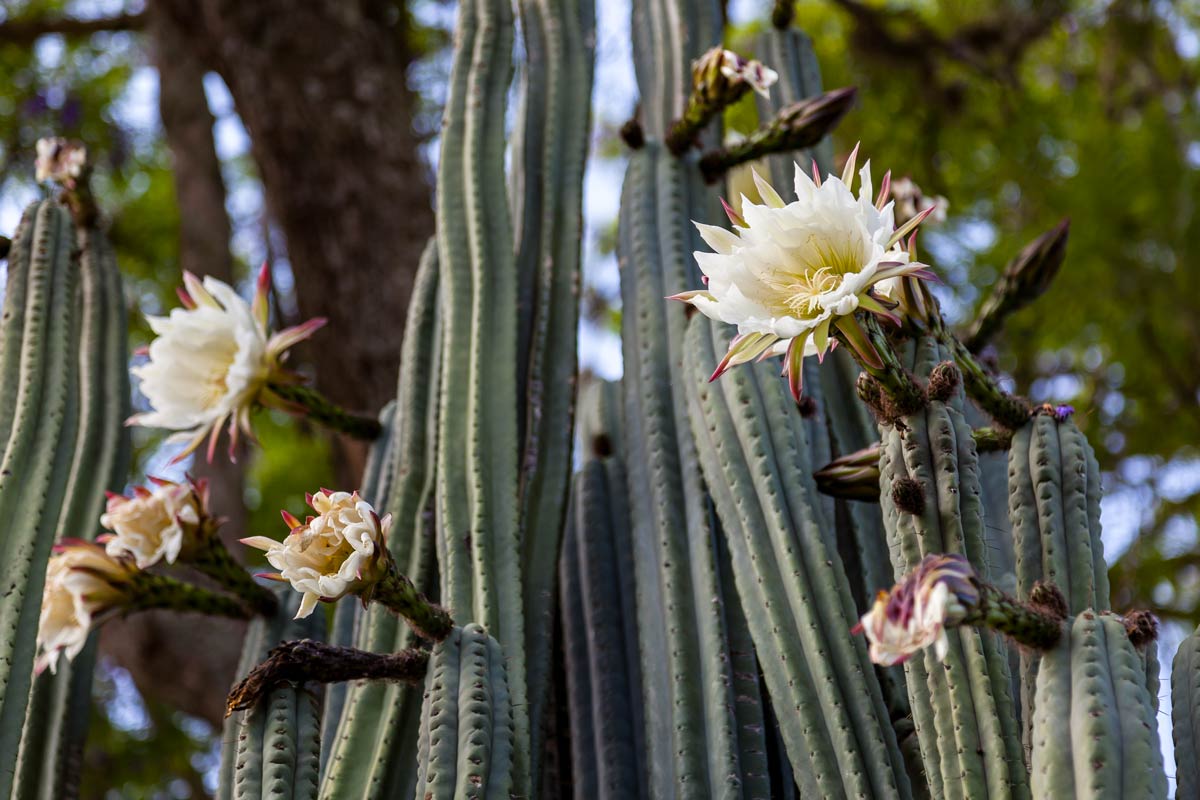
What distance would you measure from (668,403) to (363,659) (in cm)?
57

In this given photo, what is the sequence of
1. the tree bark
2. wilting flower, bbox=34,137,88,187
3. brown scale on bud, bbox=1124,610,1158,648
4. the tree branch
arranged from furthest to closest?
the tree branch < the tree bark < wilting flower, bbox=34,137,88,187 < brown scale on bud, bbox=1124,610,1158,648

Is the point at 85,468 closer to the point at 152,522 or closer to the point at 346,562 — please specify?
the point at 152,522

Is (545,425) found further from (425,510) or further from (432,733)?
(432,733)

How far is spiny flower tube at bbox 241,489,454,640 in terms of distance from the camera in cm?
130

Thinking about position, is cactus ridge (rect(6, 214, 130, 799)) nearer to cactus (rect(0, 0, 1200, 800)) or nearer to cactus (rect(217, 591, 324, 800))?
cactus (rect(0, 0, 1200, 800))

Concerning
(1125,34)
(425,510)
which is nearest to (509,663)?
(425,510)

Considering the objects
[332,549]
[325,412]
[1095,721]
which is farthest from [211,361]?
[1095,721]

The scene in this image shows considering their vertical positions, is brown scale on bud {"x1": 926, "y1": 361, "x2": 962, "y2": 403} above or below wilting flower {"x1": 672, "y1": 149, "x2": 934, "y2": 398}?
below

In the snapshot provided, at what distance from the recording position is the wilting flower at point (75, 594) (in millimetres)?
1575

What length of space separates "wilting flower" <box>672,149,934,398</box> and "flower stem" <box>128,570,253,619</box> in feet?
2.80

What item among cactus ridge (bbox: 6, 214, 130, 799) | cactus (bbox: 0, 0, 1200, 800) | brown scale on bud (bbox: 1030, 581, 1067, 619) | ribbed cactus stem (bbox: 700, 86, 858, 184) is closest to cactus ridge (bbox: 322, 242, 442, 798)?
cactus (bbox: 0, 0, 1200, 800)

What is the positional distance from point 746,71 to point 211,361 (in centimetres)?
86

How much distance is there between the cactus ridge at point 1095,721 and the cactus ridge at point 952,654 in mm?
84

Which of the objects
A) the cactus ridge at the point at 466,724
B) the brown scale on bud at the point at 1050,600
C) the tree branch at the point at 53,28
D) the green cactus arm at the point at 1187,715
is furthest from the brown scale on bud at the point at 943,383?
the tree branch at the point at 53,28
